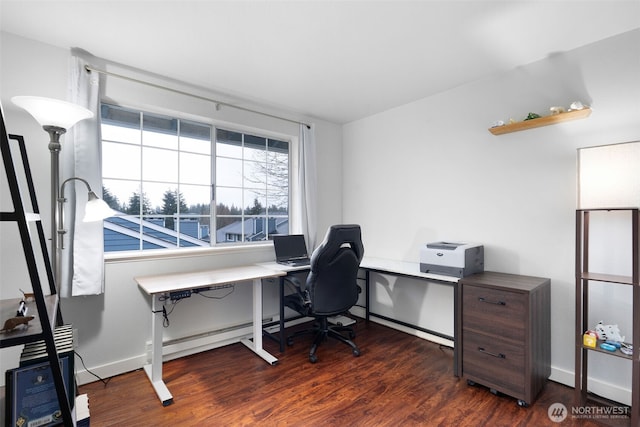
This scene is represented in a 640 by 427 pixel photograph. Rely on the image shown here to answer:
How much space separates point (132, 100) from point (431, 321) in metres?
3.38

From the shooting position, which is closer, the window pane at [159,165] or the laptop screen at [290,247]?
the window pane at [159,165]

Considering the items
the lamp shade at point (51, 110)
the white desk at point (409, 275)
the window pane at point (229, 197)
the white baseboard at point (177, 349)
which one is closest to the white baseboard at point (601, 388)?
the white desk at point (409, 275)

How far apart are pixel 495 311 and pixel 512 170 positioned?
1.18 m

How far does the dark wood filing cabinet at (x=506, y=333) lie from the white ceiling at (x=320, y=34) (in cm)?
171

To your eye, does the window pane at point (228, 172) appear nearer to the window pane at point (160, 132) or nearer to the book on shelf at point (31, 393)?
the window pane at point (160, 132)

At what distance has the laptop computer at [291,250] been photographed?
10.5ft

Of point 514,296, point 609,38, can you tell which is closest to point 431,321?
point 514,296

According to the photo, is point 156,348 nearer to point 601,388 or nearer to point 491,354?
point 491,354

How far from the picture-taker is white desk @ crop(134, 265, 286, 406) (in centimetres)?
212

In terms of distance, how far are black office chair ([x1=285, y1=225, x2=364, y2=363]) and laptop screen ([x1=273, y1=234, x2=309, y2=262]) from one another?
493 millimetres

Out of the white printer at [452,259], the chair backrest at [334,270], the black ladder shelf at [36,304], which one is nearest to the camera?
the black ladder shelf at [36,304]

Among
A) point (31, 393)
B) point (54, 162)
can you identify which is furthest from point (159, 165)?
point (31, 393)

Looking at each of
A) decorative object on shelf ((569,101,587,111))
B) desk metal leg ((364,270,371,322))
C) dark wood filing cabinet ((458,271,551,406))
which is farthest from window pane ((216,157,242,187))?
decorative object on shelf ((569,101,587,111))

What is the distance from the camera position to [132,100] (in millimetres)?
2461
